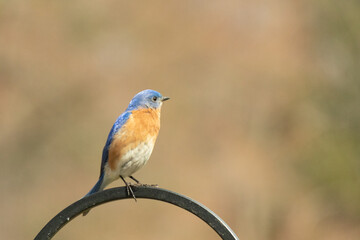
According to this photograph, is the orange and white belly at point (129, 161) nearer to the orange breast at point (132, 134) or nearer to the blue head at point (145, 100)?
the orange breast at point (132, 134)

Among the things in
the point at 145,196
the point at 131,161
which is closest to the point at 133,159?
the point at 131,161

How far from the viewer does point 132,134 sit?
269 centimetres

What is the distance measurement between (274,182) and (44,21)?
395 centimetres

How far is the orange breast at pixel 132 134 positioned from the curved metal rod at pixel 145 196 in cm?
59

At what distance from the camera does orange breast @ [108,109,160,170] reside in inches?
105

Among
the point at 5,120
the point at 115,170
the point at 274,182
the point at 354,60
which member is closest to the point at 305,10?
the point at 354,60

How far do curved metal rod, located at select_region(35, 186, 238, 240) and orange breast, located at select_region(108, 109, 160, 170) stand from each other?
0.59 m

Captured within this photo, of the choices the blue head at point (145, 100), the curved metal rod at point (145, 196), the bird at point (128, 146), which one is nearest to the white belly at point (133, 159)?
the bird at point (128, 146)

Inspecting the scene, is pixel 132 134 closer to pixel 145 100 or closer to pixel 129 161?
pixel 129 161

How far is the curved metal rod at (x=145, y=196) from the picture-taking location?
6.23 ft

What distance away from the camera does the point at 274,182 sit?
7.83 meters

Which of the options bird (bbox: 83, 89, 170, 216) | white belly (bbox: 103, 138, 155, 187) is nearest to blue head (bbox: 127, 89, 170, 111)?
bird (bbox: 83, 89, 170, 216)

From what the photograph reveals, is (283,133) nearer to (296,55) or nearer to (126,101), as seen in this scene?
(296,55)

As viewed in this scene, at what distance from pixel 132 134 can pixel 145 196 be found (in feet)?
2.29
